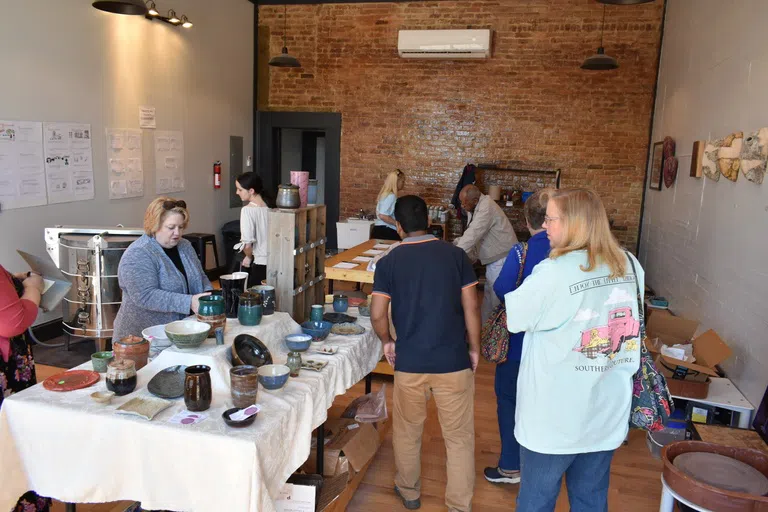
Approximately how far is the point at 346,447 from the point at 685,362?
6.80 feet

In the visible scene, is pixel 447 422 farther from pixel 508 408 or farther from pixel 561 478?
pixel 561 478

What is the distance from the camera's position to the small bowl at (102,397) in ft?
6.69

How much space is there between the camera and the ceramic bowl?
87.7 inches

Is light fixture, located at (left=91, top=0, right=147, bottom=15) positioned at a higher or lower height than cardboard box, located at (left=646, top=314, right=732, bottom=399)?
higher

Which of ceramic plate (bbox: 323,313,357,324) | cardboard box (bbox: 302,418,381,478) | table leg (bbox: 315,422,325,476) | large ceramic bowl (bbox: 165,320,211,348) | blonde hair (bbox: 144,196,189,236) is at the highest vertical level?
blonde hair (bbox: 144,196,189,236)

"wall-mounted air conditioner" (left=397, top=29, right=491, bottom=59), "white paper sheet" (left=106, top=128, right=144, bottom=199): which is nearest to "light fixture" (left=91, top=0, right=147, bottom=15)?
"white paper sheet" (left=106, top=128, right=144, bottom=199)

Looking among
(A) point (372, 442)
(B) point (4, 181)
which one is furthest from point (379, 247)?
(B) point (4, 181)

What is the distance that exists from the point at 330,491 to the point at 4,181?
3.70 metres

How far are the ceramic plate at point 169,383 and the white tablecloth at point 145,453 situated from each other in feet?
0.13

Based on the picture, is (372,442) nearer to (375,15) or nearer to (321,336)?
(321,336)

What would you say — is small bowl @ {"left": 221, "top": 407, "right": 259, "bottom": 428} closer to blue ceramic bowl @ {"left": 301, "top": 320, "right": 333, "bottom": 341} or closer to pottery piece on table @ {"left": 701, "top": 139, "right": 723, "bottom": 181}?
blue ceramic bowl @ {"left": 301, "top": 320, "right": 333, "bottom": 341}

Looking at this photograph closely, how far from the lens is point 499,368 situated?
3.07m

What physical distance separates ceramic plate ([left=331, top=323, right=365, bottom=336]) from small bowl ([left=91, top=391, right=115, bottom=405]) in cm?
116

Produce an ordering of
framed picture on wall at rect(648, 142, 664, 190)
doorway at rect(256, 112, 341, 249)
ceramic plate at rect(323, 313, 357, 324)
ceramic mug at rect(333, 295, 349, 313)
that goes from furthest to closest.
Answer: doorway at rect(256, 112, 341, 249)
framed picture on wall at rect(648, 142, 664, 190)
ceramic mug at rect(333, 295, 349, 313)
ceramic plate at rect(323, 313, 357, 324)
